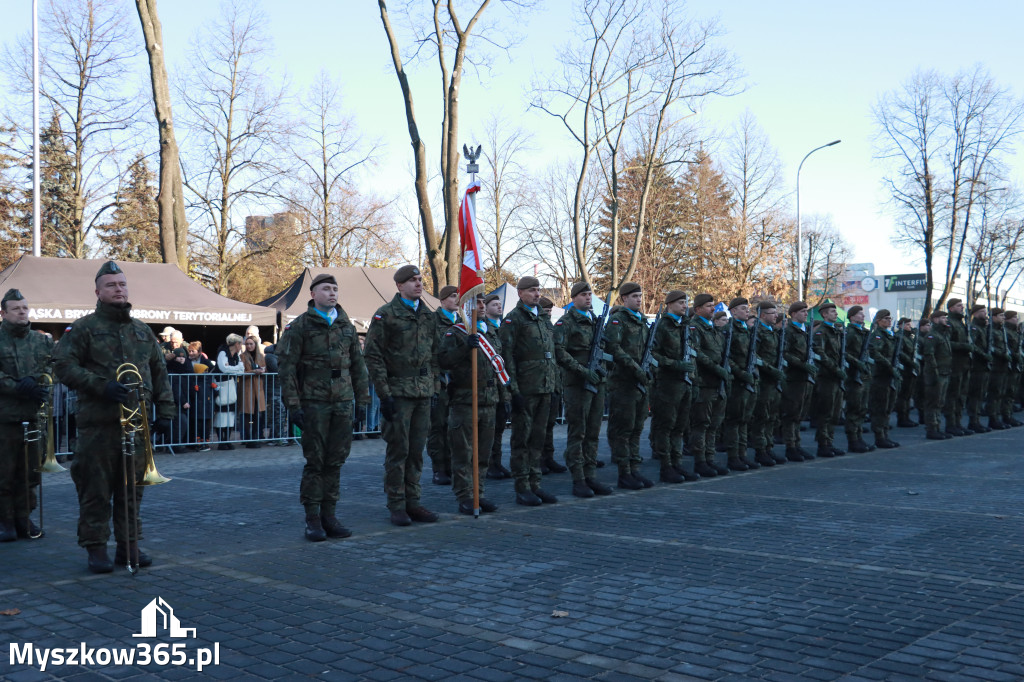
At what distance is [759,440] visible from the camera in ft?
41.9

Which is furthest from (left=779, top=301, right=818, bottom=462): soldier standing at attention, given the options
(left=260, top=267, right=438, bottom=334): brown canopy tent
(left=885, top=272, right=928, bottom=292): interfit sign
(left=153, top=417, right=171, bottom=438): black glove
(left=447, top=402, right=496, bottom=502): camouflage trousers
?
(left=885, top=272, right=928, bottom=292): interfit sign

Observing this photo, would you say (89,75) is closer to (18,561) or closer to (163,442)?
(163,442)

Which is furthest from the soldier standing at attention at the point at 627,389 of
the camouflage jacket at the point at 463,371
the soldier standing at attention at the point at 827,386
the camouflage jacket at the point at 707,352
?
the soldier standing at attention at the point at 827,386

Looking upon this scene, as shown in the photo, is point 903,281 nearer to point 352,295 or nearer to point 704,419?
point 352,295

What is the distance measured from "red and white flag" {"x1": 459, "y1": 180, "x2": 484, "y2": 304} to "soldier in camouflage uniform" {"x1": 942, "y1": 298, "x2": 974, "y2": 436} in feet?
36.2

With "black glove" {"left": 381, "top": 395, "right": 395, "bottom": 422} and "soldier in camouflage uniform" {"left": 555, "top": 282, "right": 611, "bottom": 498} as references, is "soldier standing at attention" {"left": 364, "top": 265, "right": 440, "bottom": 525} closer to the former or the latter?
"black glove" {"left": 381, "top": 395, "right": 395, "bottom": 422}

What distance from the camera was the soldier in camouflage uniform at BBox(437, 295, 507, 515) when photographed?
8891 mm

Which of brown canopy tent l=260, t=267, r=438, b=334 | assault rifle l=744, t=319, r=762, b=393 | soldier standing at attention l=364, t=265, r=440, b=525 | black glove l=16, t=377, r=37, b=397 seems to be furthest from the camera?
brown canopy tent l=260, t=267, r=438, b=334

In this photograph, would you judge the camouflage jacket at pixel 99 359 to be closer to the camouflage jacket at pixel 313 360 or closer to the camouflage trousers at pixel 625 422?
the camouflage jacket at pixel 313 360

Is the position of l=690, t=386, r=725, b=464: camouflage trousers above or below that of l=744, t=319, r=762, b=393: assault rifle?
below

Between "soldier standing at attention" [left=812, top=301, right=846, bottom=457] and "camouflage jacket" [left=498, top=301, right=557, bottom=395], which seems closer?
"camouflage jacket" [left=498, top=301, right=557, bottom=395]

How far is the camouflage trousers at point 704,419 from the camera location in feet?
37.8

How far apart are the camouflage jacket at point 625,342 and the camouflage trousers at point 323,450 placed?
3542 mm

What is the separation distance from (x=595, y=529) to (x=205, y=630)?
3.70m
